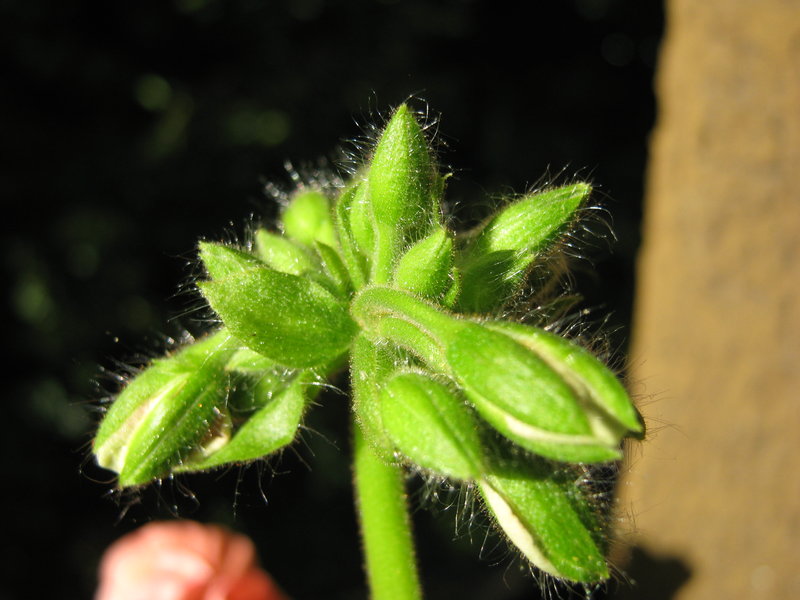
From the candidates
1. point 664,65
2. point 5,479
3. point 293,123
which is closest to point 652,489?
point 664,65

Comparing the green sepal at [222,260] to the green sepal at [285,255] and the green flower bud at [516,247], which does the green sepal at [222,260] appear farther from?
the green flower bud at [516,247]

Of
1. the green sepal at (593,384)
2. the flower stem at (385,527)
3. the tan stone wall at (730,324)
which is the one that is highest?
the green sepal at (593,384)

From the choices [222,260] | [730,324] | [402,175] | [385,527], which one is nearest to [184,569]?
[385,527]

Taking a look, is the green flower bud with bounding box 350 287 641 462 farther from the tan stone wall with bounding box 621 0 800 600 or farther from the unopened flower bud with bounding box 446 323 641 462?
the tan stone wall with bounding box 621 0 800 600

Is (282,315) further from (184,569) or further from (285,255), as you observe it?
(184,569)

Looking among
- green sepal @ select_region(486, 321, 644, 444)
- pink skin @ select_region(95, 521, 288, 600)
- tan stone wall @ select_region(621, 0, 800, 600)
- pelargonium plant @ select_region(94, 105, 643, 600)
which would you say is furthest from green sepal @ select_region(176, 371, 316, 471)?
tan stone wall @ select_region(621, 0, 800, 600)

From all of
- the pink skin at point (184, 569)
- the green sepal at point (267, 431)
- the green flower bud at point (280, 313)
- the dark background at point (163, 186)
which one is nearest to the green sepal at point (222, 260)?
the green flower bud at point (280, 313)
